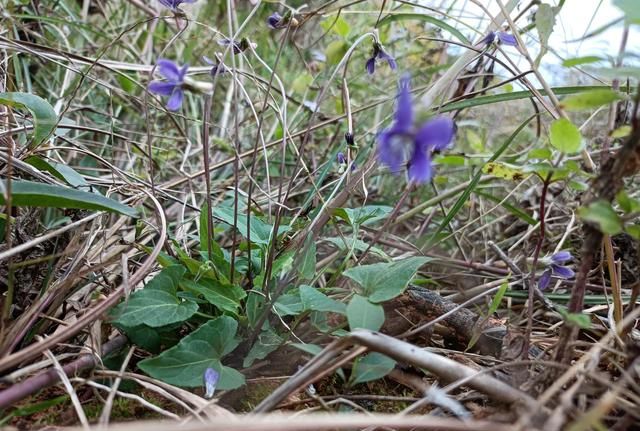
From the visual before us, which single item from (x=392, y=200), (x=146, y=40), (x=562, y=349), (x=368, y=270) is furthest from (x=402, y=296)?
(x=146, y=40)

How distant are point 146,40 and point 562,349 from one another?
179 centimetres

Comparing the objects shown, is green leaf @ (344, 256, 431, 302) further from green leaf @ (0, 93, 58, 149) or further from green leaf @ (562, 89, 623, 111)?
green leaf @ (0, 93, 58, 149)

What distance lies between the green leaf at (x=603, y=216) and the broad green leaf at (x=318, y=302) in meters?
0.32

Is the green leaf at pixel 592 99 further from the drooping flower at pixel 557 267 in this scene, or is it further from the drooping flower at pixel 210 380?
the drooping flower at pixel 210 380

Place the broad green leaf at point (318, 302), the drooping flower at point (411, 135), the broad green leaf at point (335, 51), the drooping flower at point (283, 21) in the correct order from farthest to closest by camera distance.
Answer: the broad green leaf at point (335, 51) < the drooping flower at point (283, 21) < the broad green leaf at point (318, 302) < the drooping flower at point (411, 135)

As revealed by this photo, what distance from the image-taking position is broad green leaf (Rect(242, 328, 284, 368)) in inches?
31.0

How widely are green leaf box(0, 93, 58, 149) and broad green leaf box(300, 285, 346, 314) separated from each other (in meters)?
0.58

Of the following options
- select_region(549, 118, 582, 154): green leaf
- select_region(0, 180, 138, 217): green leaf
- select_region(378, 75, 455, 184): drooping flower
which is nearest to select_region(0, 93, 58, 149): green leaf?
select_region(0, 180, 138, 217): green leaf

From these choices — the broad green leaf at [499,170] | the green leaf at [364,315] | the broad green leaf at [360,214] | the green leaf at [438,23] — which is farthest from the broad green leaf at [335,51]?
the green leaf at [364,315]

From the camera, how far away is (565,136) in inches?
24.7

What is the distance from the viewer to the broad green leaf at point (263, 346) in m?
0.79

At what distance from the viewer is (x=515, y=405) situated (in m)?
0.60

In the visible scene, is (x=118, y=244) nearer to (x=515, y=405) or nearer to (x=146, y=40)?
(x=515, y=405)

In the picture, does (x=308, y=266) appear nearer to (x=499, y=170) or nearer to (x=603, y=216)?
(x=499, y=170)
